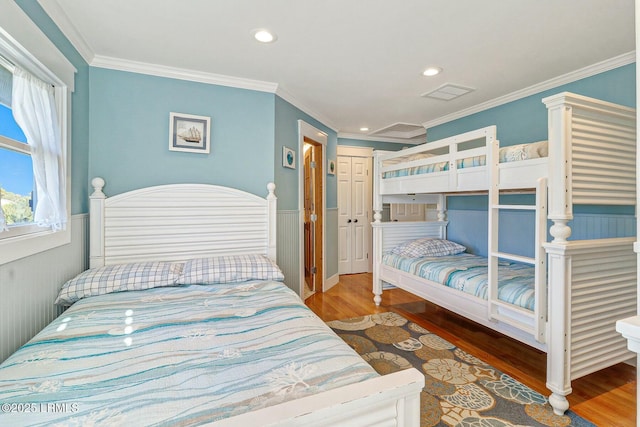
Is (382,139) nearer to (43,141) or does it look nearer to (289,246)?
(289,246)

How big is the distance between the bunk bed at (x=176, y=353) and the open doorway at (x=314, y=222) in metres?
1.74

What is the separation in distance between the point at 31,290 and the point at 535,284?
297 centimetres

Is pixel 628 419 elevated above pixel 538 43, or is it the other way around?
pixel 538 43

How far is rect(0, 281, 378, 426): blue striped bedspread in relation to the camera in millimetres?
895

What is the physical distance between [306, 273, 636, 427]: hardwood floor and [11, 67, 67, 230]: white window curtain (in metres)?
2.44

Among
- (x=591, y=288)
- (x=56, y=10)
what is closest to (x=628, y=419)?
(x=591, y=288)

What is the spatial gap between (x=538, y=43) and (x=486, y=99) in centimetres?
120

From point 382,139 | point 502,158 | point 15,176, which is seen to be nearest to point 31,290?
point 15,176

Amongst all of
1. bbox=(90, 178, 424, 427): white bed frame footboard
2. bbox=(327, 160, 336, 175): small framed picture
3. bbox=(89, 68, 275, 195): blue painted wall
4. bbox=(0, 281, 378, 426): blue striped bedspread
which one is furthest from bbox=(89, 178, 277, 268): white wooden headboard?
bbox=(327, 160, 336, 175): small framed picture

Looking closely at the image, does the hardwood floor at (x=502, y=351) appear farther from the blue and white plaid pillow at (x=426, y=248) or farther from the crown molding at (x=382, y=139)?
the crown molding at (x=382, y=139)

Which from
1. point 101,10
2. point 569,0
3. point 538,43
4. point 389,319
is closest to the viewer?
point 569,0

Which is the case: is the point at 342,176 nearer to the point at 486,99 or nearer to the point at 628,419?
the point at 486,99

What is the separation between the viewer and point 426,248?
347 centimetres

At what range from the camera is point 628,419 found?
1672 millimetres
